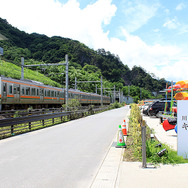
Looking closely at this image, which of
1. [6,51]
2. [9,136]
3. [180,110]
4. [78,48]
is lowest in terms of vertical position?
[9,136]

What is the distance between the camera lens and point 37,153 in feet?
24.9

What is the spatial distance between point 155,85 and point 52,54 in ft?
367

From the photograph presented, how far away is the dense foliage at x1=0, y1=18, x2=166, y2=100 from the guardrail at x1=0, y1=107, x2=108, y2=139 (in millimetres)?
17177

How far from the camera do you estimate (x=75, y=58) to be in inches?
4419

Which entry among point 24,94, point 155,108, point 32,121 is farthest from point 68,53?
point 32,121

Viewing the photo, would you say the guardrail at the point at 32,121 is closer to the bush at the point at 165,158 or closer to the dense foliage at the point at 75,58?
the bush at the point at 165,158

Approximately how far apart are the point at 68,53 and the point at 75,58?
50.3 feet

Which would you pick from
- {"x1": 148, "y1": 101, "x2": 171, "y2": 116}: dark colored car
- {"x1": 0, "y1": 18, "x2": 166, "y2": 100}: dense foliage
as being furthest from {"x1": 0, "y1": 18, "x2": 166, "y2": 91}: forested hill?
Answer: {"x1": 148, "y1": 101, "x2": 171, "y2": 116}: dark colored car

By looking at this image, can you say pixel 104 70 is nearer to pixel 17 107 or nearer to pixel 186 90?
pixel 17 107

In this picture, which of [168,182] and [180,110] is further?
[180,110]

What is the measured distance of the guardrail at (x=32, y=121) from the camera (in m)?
11.1

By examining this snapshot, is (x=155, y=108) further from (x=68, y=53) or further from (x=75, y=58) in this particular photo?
(x=75, y=58)

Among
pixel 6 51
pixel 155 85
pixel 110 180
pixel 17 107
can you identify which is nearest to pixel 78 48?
pixel 6 51

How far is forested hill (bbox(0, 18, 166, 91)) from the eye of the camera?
7425cm
